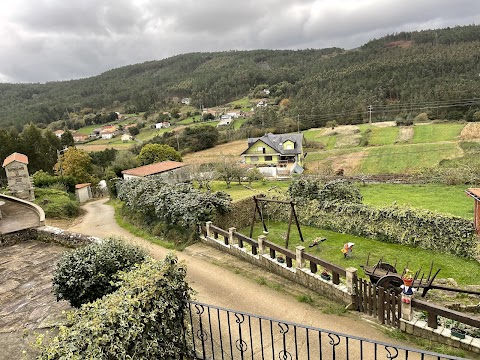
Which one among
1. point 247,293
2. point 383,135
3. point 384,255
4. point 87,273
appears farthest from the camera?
point 383,135

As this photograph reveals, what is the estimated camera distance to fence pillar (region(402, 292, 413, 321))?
24.7 ft

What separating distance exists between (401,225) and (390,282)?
6526mm

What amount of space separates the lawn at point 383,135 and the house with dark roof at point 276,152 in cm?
1130

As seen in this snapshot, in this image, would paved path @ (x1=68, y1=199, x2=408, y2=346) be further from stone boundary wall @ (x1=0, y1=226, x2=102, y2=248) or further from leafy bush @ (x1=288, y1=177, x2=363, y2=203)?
leafy bush @ (x1=288, y1=177, x2=363, y2=203)

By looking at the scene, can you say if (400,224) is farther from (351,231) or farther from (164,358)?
(164,358)

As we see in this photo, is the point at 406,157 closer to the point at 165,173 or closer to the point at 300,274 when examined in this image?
the point at 165,173

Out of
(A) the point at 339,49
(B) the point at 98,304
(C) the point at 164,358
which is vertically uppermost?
(A) the point at 339,49

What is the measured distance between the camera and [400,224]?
14672 mm

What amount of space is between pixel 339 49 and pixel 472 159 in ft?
429

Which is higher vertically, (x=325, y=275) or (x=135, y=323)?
(x=135, y=323)

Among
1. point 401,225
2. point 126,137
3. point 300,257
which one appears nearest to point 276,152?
point 401,225

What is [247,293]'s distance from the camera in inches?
391

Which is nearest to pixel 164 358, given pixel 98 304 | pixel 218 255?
pixel 98 304

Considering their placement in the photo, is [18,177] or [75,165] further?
[75,165]
